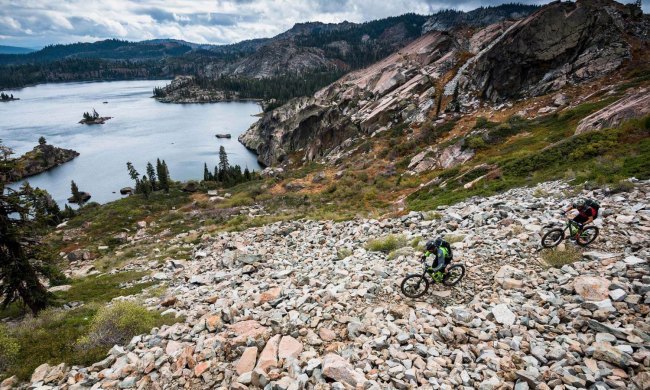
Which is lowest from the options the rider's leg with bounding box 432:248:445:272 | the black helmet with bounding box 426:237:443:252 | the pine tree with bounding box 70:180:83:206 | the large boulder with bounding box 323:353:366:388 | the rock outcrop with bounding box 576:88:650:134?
the pine tree with bounding box 70:180:83:206

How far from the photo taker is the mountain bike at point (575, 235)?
38.5 feet

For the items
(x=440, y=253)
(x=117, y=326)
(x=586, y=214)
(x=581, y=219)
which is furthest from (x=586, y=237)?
(x=117, y=326)

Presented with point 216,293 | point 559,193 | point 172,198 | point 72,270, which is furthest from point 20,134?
point 559,193

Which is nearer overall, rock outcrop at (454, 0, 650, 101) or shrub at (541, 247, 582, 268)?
shrub at (541, 247, 582, 268)

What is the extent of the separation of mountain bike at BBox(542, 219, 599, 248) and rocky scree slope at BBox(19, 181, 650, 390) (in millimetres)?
366

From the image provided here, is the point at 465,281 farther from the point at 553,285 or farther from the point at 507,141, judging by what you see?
the point at 507,141

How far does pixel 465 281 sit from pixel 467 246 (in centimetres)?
307

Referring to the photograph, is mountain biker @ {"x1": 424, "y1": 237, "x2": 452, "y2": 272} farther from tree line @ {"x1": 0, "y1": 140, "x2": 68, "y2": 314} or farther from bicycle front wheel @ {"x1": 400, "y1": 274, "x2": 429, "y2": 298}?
tree line @ {"x1": 0, "y1": 140, "x2": 68, "y2": 314}

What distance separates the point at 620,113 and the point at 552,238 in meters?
22.4

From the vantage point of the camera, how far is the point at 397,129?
66.6 metres

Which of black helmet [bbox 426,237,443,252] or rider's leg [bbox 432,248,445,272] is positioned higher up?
black helmet [bbox 426,237,443,252]

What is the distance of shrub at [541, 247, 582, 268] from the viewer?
1094cm

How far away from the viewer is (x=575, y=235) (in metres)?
11.8

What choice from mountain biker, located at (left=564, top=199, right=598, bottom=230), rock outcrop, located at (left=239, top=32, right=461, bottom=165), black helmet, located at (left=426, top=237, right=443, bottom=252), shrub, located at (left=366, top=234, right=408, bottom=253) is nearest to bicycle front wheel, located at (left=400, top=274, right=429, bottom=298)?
black helmet, located at (left=426, top=237, right=443, bottom=252)
